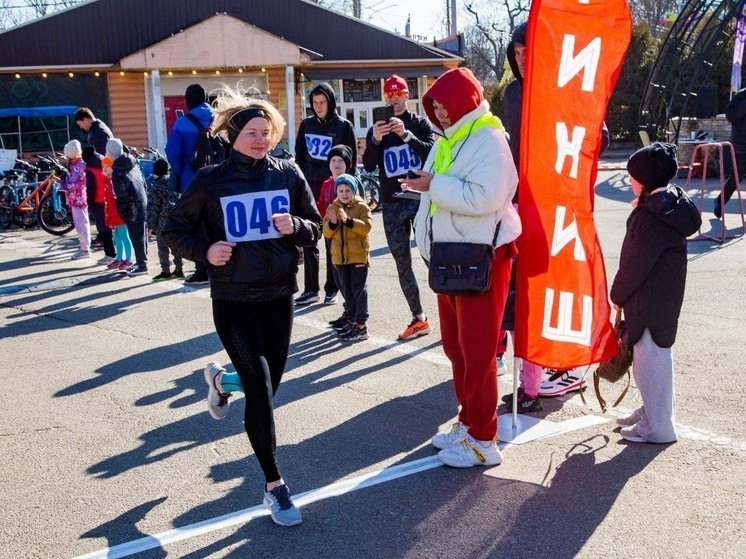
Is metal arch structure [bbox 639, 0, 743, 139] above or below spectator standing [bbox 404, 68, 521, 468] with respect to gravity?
above

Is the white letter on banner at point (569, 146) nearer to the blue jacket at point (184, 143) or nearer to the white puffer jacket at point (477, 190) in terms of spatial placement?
the white puffer jacket at point (477, 190)

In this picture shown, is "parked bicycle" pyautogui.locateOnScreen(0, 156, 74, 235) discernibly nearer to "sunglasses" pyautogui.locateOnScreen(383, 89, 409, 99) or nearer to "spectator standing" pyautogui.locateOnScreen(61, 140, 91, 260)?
"spectator standing" pyautogui.locateOnScreen(61, 140, 91, 260)

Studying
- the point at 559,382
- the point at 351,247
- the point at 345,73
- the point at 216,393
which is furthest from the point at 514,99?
the point at 345,73

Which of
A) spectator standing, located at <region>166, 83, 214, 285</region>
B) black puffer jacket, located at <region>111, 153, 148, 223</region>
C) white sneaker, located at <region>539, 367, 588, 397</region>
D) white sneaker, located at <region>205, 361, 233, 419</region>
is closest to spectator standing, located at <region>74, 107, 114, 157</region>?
black puffer jacket, located at <region>111, 153, 148, 223</region>

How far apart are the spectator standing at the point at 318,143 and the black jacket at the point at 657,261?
407cm

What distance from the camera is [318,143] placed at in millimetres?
8625

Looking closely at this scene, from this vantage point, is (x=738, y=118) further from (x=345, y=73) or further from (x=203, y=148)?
(x=345, y=73)

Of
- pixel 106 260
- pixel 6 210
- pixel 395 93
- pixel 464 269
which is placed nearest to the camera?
pixel 464 269

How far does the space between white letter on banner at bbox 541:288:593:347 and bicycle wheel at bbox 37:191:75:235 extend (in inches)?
487

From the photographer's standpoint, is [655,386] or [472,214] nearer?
[472,214]

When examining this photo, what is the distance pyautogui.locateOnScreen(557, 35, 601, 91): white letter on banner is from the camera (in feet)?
14.6

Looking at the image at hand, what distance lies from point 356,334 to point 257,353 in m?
3.37

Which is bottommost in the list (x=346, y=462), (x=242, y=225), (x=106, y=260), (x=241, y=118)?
(x=106, y=260)

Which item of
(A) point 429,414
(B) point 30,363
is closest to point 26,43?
(B) point 30,363
